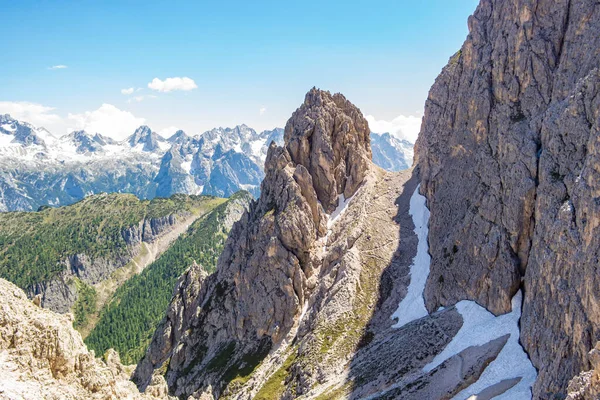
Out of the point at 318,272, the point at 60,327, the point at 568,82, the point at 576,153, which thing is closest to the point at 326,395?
the point at 318,272

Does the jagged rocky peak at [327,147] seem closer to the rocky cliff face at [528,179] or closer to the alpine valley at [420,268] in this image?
the alpine valley at [420,268]

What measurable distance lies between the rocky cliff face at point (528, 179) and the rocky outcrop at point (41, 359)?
162 feet

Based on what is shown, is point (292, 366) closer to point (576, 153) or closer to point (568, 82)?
point (576, 153)

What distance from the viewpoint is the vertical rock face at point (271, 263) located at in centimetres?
10525

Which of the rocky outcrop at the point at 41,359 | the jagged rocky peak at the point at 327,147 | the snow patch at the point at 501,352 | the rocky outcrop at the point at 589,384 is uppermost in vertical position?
the jagged rocky peak at the point at 327,147

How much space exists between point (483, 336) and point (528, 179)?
2736 cm

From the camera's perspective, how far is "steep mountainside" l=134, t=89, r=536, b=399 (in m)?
69.8

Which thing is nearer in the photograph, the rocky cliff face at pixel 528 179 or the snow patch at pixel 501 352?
the rocky cliff face at pixel 528 179

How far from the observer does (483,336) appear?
2704 inches

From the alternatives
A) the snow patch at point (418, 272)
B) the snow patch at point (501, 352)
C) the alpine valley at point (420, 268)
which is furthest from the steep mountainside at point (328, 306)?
the alpine valley at point (420, 268)

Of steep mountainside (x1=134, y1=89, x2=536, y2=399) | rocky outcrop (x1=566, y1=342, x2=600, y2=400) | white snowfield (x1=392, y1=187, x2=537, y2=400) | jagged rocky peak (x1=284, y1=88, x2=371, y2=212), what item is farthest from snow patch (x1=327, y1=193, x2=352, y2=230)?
rocky outcrop (x1=566, y1=342, x2=600, y2=400)

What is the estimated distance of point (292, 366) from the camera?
89250 mm

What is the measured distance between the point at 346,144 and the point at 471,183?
2021 inches

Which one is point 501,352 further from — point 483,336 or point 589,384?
point 589,384
